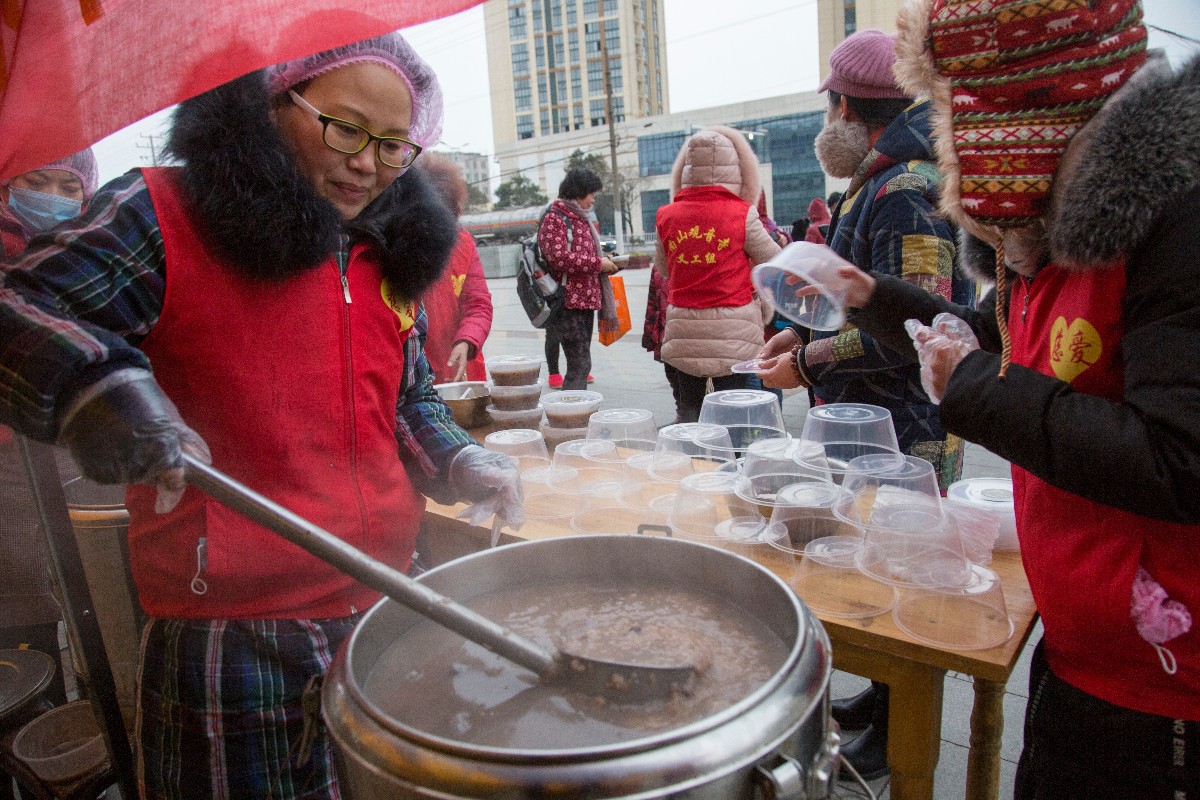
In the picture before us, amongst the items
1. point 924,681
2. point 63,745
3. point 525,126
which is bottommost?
point 63,745

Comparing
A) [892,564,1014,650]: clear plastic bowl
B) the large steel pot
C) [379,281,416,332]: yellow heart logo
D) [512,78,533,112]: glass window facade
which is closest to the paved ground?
[892,564,1014,650]: clear plastic bowl

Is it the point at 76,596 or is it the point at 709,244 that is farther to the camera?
the point at 709,244

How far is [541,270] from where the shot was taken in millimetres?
5711

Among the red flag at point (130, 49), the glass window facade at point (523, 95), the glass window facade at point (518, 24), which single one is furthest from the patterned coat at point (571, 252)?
the glass window facade at point (523, 95)

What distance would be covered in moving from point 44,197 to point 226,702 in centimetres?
204

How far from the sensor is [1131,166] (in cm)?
107

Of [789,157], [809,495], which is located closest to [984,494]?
[809,495]

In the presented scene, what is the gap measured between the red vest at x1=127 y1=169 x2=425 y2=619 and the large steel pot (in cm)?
31

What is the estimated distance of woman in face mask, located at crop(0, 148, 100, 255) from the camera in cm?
217

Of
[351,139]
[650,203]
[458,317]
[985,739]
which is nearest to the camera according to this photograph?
[351,139]

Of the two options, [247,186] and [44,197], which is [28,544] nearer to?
[44,197]

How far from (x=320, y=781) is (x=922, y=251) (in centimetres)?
220

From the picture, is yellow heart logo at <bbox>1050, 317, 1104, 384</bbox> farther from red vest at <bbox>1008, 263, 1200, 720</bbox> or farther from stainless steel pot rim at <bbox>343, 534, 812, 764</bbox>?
stainless steel pot rim at <bbox>343, 534, 812, 764</bbox>

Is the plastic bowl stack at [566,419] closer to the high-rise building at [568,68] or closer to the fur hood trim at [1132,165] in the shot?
the fur hood trim at [1132,165]
